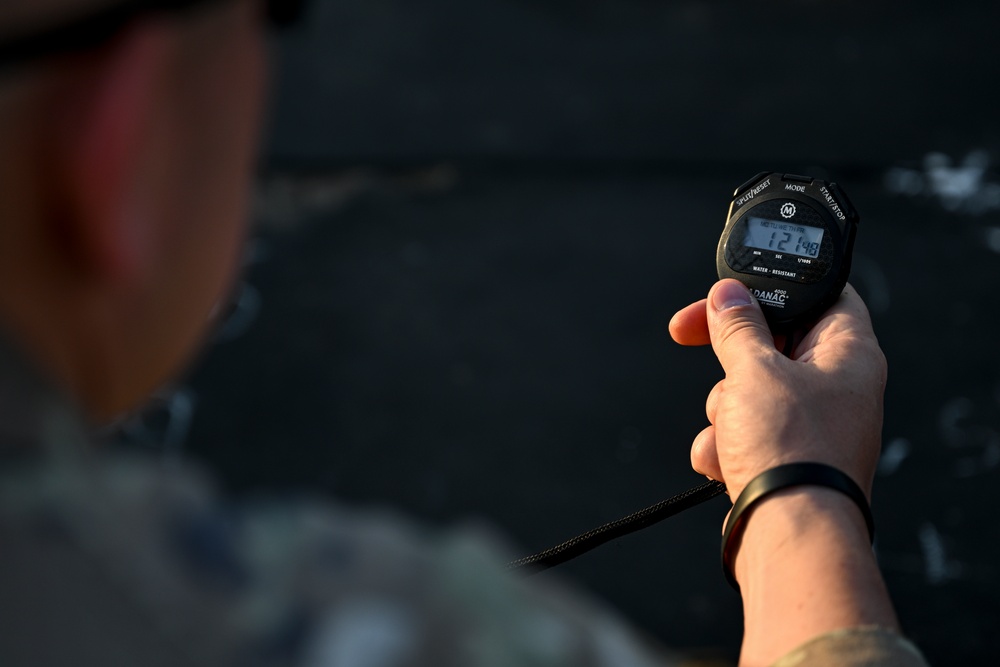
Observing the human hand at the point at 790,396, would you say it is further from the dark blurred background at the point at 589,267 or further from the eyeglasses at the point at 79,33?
the dark blurred background at the point at 589,267

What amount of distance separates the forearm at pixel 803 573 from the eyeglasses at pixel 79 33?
2.31 ft

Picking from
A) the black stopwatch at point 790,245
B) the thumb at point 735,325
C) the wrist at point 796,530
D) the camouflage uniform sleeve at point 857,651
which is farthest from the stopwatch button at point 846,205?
the camouflage uniform sleeve at point 857,651

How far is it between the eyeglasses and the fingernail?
1034 millimetres

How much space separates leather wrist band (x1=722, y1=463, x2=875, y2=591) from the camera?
104 cm

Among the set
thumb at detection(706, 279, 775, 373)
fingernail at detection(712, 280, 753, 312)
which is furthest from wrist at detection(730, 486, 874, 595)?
fingernail at detection(712, 280, 753, 312)

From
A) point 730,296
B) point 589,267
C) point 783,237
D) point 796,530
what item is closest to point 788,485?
point 796,530

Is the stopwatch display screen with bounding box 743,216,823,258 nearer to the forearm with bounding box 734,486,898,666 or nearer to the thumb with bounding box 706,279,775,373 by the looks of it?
the thumb with bounding box 706,279,775,373

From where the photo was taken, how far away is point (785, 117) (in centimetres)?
321

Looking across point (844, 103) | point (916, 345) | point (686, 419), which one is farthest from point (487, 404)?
point (844, 103)

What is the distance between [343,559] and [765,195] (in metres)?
1.16

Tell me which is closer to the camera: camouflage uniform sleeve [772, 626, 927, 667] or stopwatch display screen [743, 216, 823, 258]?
camouflage uniform sleeve [772, 626, 927, 667]

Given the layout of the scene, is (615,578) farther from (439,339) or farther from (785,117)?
(785,117)

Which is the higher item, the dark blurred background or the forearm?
the forearm

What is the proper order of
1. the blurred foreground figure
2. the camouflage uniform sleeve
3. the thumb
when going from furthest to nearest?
the thumb < the camouflage uniform sleeve < the blurred foreground figure
